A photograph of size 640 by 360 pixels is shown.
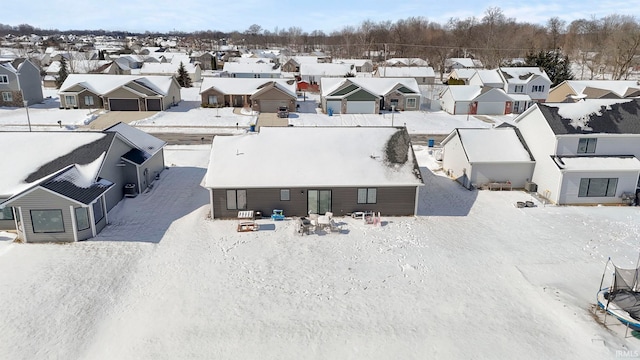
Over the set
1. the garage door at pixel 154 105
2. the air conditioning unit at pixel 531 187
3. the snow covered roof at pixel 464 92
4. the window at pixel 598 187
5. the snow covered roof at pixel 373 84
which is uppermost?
the snow covered roof at pixel 373 84

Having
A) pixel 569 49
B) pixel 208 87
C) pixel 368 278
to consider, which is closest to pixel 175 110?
pixel 208 87

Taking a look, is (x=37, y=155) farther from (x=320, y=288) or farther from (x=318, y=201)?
(x=320, y=288)

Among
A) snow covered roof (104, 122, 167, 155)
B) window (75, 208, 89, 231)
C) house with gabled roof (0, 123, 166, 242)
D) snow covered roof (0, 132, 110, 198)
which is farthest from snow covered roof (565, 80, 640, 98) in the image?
window (75, 208, 89, 231)

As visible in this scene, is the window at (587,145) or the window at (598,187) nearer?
the window at (598,187)

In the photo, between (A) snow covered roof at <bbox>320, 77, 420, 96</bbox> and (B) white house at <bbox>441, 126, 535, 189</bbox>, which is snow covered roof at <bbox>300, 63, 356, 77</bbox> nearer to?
(A) snow covered roof at <bbox>320, 77, 420, 96</bbox>

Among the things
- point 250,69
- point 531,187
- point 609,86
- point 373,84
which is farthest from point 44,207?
point 609,86

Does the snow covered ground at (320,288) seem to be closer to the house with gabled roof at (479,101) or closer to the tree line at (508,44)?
the house with gabled roof at (479,101)

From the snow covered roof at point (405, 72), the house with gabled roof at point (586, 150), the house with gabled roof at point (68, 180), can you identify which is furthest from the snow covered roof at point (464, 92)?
the house with gabled roof at point (68, 180)
